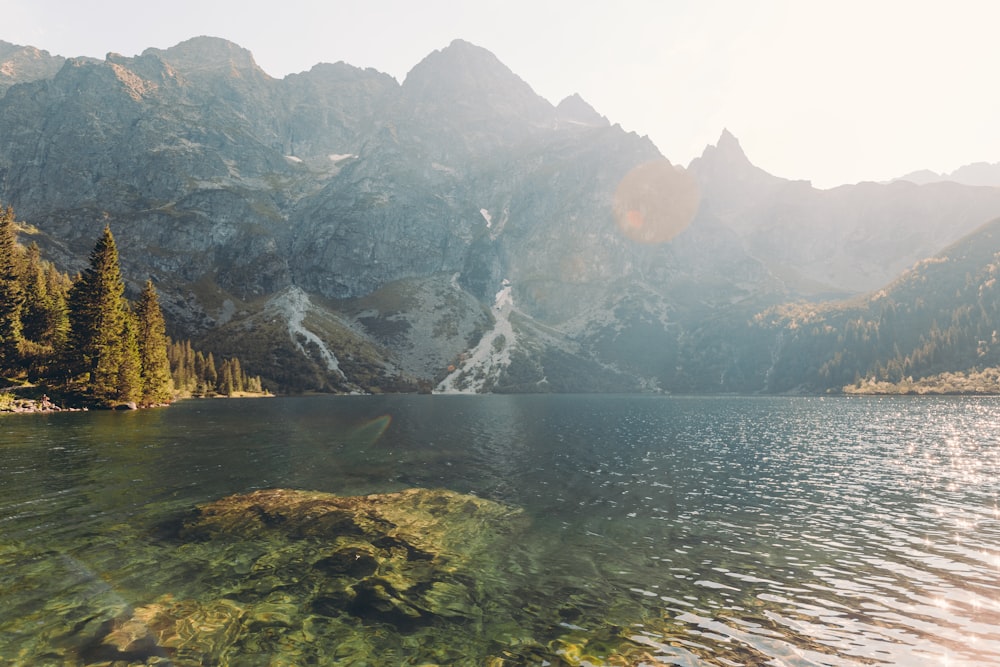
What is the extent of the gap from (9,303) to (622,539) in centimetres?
11458

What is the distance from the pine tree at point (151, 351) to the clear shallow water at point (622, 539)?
48473 millimetres

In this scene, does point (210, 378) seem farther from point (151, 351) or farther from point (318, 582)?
point (318, 582)

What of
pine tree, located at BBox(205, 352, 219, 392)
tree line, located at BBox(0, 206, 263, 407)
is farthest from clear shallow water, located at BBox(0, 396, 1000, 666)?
pine tree, located at BBox(205, 352, 219, 392)

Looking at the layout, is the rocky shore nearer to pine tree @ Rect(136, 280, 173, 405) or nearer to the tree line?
the tree line

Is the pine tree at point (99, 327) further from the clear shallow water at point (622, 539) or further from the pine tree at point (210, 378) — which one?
the pine tree at point (210, 378)

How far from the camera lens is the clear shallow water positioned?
1550 centimetres

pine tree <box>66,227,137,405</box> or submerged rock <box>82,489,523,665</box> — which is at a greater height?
pine tree <box>66,227,137,405</box>

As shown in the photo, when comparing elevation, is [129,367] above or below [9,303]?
below

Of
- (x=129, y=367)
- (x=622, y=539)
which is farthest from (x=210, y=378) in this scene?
(x=622, y=539)

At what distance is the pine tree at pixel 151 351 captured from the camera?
109812 millimetres

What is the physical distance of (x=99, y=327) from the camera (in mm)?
89750

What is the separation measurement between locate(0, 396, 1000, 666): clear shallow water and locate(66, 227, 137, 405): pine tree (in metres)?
29.5

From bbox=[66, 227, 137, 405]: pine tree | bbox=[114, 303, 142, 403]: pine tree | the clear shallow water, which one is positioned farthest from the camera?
bbox=[114, 303, 142, 403]: pine tree

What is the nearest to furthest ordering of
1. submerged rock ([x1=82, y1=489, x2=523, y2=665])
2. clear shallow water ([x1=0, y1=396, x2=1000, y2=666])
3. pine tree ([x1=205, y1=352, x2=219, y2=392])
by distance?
1. submerged rock ([x1=82, y1=489, x2=523, y2=665])
2. clear shallow water ([x1=0, y1=396, x2=1000, y2=666])
3. pine tree ([x1=205, y1=352, x2=219, y2=392])
